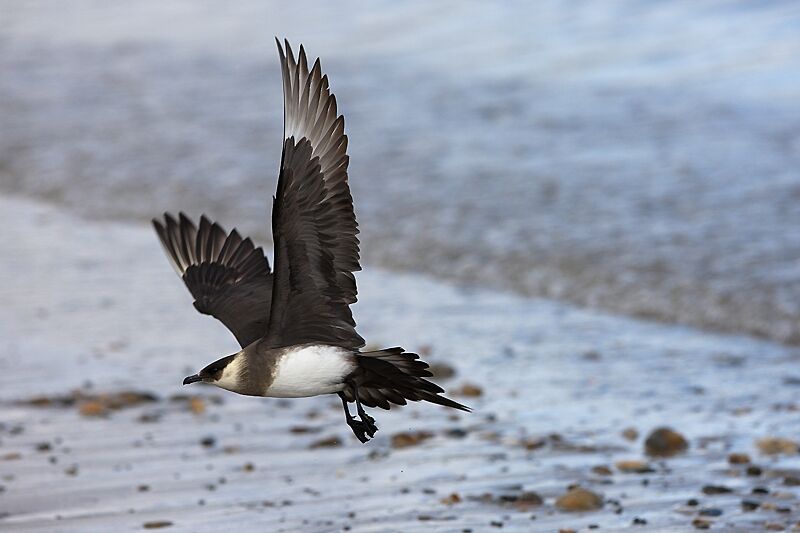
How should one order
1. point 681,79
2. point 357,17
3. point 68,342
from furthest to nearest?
1. point 357,17
2. point 681,79
3. point 68,342

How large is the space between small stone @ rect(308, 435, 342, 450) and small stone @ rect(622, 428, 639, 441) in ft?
4.00

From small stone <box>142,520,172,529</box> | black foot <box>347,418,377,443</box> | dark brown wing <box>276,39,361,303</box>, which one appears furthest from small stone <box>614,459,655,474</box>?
small stone <box>142,520,172,529</box>

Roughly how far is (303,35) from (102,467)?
11183 millimetres

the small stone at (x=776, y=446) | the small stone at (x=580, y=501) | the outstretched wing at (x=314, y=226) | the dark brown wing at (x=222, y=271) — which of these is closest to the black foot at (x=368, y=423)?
the outstretched wing at (x=314, y=226)

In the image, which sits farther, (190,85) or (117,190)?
(190,85)

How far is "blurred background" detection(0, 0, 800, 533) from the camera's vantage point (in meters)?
5.48

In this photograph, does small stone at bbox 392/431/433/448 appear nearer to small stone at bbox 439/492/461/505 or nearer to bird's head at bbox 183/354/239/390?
small stone at bbox 439/492/461/505

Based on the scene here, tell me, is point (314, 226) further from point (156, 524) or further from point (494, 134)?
point (494, 134)

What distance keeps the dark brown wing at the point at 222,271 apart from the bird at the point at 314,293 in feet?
1.52

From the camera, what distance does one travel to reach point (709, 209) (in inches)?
372

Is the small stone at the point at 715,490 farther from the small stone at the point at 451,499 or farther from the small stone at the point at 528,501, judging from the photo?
the small stone at the point at 451,499

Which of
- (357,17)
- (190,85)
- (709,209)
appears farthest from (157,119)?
(709,209)

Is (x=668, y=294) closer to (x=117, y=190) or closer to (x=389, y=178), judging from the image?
(x=389, y=178)

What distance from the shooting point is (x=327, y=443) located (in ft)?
19.7
